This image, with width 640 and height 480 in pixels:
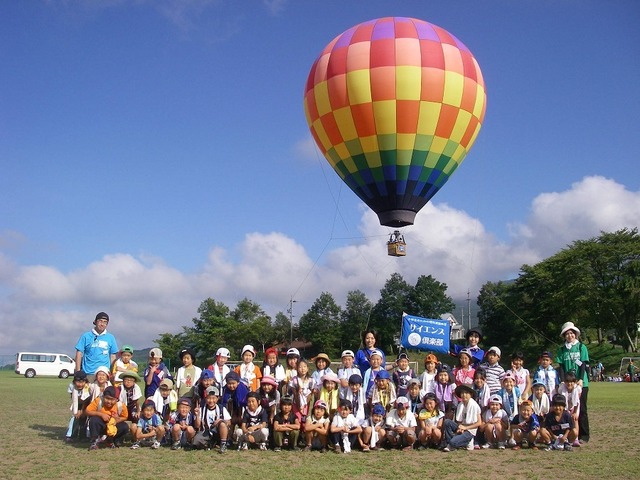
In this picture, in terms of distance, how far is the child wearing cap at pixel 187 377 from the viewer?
9.85 m

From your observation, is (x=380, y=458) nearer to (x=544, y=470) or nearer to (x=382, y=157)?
(x=544, y=470)

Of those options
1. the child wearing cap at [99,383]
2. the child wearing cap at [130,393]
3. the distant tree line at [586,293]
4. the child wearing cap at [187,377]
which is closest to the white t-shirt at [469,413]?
the child wearing cap at [187,377]

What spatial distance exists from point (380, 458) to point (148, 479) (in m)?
3.04

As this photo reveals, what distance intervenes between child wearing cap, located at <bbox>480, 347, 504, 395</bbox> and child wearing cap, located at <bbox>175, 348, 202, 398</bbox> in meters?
4.57

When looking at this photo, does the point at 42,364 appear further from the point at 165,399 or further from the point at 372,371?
the point at 372,371

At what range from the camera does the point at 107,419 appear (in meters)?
9.05

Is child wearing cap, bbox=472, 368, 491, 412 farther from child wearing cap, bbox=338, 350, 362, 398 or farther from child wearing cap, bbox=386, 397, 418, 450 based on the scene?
child wearing cap, bbox=338, 350, 362, 398

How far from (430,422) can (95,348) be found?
555 centimetres

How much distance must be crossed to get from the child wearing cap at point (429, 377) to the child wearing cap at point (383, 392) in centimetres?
51

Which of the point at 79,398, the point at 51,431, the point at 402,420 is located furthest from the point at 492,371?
the point at 51,431

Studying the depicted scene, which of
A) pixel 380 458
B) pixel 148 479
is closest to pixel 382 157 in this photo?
pixel 380 458

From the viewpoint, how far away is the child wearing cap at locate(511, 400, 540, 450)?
29.6ft

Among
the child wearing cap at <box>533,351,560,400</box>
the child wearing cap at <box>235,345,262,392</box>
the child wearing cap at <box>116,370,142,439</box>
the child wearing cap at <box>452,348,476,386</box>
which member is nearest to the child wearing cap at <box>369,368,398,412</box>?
the child wearing cap at <box>452,348,476,386</box>

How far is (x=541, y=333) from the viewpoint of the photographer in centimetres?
5634
